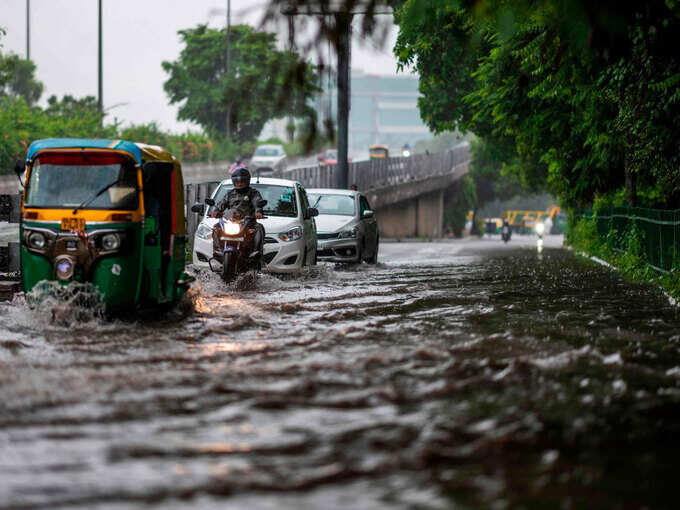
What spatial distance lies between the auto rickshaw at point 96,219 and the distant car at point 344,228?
36.6 feet

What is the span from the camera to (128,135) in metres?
62.4

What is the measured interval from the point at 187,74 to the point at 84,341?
75156mm

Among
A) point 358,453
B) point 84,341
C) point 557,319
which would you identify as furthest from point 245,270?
point 358,453

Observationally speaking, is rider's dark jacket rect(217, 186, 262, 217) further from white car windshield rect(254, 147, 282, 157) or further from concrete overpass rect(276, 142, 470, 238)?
white car windshield rect(254, 147, 282, 157)

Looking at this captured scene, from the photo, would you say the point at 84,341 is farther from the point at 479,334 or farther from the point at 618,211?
the point at 618,211

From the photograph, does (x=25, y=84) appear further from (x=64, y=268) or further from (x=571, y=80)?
Answer: (x=64, y=268)

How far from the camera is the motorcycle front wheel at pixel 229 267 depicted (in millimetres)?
16266

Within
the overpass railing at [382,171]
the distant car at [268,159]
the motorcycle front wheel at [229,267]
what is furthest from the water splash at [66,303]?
the distant car at [268,159]

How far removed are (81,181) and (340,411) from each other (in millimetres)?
5638

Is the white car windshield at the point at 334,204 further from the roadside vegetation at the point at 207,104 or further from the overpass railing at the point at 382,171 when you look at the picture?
the overpass railing at the point at 382,171

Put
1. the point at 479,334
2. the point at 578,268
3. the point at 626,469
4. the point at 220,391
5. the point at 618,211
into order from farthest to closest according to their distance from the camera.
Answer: the point at 618,211 < the point at 578,268 < the point at 479,334 < the point at 220,391 < the point at 626,469

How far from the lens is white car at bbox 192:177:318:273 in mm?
18328

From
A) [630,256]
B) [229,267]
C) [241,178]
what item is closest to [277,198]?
[241,178]

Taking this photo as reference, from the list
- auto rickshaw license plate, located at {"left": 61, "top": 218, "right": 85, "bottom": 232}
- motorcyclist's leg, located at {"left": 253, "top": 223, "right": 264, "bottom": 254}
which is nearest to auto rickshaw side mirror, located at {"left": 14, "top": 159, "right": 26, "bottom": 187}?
auto rickshaw license plate, located at {"left": 61, "top": 218, "right": 85, "bottom": 232}
